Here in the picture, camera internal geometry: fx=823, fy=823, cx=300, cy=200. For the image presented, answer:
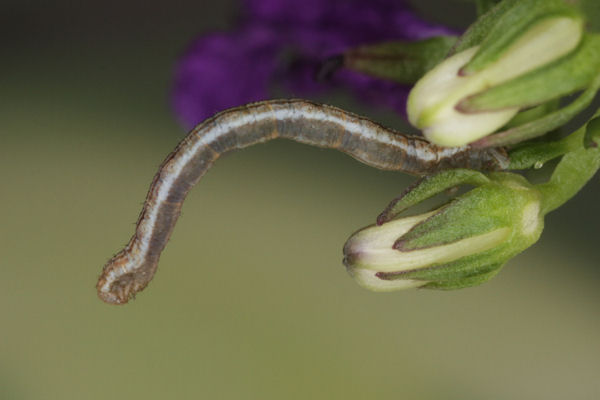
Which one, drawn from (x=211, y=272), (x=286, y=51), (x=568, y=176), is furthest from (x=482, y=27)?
(x=211, y=272)

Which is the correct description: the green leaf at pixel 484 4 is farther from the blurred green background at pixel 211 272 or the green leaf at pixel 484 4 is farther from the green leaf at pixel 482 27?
the blurred green background at pixel 211 272

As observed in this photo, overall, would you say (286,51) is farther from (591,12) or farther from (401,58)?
(591,12)

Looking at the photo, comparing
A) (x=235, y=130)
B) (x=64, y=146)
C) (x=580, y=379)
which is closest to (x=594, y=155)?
(x=235, y=130)

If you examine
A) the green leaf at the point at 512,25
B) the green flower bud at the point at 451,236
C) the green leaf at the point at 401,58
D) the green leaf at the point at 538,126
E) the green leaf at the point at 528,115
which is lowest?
the green flower bud at the point at 451,236

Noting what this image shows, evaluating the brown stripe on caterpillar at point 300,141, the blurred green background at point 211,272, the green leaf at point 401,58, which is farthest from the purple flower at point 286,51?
the blurred green background at point 211,272

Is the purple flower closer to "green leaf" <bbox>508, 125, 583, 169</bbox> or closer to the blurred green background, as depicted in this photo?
"green leaf" <bbox>508, 125, 583, 169</bbox>

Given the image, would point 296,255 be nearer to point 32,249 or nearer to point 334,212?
point 334,212
